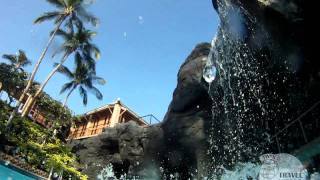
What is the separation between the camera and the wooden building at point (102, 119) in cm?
3225

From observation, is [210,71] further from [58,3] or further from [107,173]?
[58,3]

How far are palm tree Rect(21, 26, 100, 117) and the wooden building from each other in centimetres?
497

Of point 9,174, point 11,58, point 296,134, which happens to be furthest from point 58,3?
point 296,134

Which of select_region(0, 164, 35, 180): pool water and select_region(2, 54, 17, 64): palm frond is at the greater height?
select_region(2, 54, 17, 64): palm frond

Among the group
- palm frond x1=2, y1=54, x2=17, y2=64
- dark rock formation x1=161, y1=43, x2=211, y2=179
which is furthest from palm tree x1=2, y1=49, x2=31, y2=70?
dark rock formation x1=161, y1=43, x2=211, y2=179

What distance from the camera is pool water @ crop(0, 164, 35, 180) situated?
17600 millimetres

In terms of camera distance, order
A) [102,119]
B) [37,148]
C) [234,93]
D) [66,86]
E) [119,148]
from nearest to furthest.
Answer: [234,93]
[119,148]
[37,148]
[66,86]
[102,119]

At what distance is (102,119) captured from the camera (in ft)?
112

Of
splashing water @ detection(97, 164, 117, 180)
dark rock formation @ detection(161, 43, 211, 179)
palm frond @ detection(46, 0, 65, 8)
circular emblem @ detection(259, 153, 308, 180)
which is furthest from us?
palm frond @ detection(46, 0, 65, 8)

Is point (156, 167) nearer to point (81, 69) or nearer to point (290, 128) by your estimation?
point (290, 128)

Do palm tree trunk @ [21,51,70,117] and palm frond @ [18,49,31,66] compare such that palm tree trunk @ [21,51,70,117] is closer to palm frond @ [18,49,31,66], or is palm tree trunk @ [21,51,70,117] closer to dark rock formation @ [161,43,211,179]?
palm frond @ [18,49,31,66]

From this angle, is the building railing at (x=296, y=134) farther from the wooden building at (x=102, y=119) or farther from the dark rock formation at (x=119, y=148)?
the wooden building at (x=102, y=119)

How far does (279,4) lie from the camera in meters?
10.3

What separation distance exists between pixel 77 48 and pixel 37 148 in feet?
38.7
